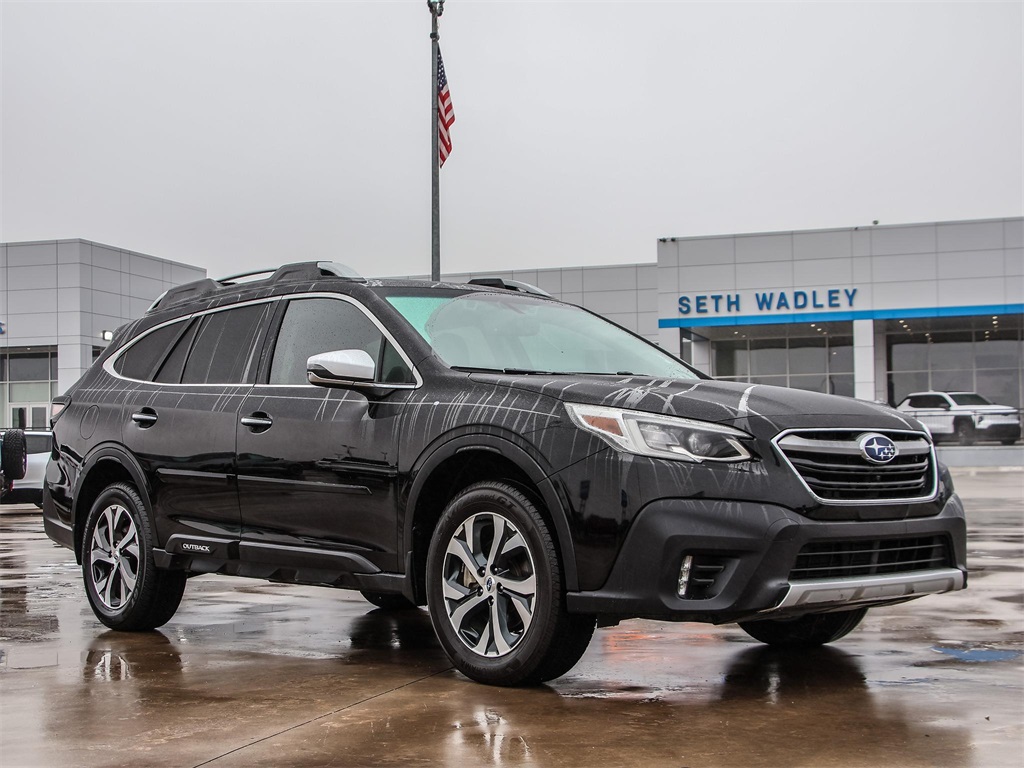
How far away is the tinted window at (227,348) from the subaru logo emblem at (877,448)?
10.5 feet

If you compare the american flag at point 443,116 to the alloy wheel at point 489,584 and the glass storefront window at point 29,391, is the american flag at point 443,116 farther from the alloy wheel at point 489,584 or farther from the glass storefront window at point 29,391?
the glass storefront window at point 29,391

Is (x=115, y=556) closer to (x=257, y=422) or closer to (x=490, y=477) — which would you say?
(x=257, y=422)

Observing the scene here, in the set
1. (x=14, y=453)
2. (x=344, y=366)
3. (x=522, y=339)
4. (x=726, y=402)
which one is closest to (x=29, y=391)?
(x=14, y=453)

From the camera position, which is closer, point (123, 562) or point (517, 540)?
point (517, 540)

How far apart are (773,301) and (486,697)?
130 ft

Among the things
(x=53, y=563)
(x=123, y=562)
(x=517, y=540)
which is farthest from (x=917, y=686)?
(x=53, y=563)

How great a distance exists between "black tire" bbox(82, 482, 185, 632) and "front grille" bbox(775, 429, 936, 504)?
3702mm

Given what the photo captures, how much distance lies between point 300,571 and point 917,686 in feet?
9.42

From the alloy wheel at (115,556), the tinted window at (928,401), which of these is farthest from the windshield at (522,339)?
the tinted window at (928,401)

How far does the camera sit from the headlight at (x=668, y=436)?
195 inches

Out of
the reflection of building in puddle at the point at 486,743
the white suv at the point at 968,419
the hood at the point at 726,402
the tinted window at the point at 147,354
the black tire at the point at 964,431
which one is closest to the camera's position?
the reflection of building in puddle at the point at 486,743

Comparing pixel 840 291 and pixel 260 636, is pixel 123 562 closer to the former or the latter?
pixel 260 636

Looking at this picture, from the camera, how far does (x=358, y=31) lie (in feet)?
65.5

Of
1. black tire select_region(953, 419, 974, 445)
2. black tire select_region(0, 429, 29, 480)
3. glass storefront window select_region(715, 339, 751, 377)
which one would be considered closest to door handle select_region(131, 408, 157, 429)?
black tire select_region(0, 429, 29, 480)
